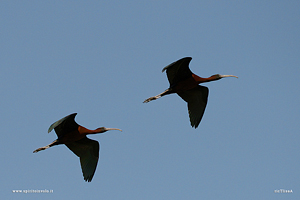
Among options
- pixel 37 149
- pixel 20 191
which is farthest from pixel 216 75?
pixel 20 191

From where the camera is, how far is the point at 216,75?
22594mm

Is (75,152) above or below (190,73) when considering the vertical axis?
below

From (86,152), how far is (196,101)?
545cm

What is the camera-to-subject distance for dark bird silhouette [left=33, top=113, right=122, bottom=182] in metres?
21.5

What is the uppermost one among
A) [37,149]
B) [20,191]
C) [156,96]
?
[156,96]

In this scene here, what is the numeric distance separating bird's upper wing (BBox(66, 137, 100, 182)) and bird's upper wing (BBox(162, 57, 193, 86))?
438 cm

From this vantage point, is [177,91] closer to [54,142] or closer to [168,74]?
[168,74]

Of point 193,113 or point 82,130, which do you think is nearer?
point 82,130

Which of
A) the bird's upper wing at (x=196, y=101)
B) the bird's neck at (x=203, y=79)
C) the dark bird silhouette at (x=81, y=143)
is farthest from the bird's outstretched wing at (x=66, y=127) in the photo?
the bird's neck at (x=203, y=79)

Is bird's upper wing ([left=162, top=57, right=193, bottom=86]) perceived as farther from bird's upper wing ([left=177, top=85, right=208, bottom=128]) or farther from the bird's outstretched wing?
the bird's outstretched wing

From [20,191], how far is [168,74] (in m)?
8.40

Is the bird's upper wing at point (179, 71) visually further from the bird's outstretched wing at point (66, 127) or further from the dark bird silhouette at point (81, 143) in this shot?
the bird's outstretched wing at point (66, 127)

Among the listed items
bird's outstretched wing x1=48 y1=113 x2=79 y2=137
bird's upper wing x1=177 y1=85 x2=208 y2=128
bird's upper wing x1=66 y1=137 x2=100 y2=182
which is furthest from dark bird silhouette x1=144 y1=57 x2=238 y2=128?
bird's outstretched wing x1=48 y1=113 x2=79 y2=137

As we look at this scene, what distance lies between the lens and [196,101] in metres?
23.2
